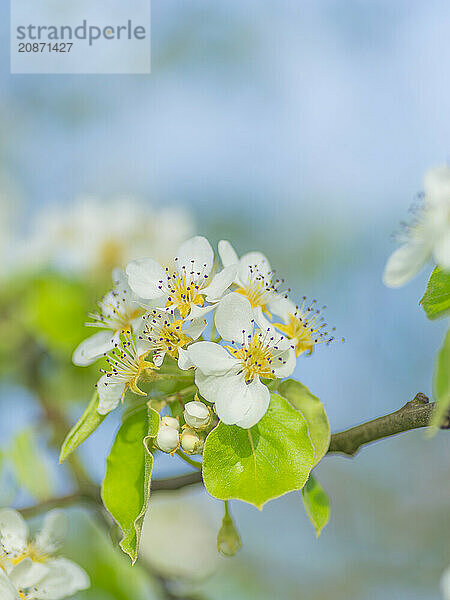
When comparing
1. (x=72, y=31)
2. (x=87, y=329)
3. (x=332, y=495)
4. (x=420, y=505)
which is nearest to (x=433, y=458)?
(x=420, y=505)

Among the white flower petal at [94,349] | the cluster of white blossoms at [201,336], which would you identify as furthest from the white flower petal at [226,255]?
the white flower petal at [94,349]

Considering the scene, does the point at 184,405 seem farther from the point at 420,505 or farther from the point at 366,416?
the point at 420,505

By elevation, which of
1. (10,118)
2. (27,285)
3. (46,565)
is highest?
(10,118)

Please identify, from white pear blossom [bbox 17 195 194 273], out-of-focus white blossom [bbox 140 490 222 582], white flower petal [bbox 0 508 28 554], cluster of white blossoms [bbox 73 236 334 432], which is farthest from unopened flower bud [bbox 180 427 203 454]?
out-of-focus white blossom [bbox 140 490 222 582]

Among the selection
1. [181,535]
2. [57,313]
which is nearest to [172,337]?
[57,313]

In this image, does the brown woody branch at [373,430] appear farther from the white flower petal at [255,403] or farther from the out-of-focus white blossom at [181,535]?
the out-of-focus white blossom at [181,535]

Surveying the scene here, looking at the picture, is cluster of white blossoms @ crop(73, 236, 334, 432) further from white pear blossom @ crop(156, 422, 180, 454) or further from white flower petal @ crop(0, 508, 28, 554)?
white flower petal @ crop(0, 508, 28, 554)
